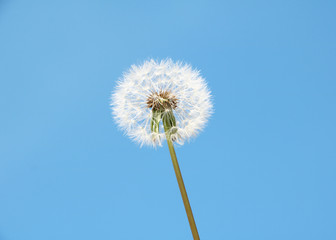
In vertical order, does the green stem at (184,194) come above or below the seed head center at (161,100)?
below

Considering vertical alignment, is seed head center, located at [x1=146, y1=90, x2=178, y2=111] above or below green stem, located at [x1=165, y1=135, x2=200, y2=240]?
above

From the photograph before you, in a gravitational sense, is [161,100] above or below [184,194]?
above

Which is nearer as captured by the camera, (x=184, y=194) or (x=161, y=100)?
(x=184, y=194)

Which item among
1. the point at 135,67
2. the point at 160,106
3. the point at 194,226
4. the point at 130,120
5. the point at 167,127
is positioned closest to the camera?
the point at 194,226

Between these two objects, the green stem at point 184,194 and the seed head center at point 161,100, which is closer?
the green stem at point 184,194

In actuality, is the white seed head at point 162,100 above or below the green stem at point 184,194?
above

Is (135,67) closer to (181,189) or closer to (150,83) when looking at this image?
(150,83)

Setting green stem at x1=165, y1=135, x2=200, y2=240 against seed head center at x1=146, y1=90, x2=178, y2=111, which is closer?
green stem at x1=165, y1=135, x2=200, y2=240

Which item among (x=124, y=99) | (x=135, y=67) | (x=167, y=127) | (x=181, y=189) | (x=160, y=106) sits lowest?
(x=181, y=189)

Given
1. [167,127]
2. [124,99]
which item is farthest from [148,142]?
[124,99]

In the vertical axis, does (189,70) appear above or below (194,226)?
above

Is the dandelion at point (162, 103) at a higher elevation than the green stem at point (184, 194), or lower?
higher
